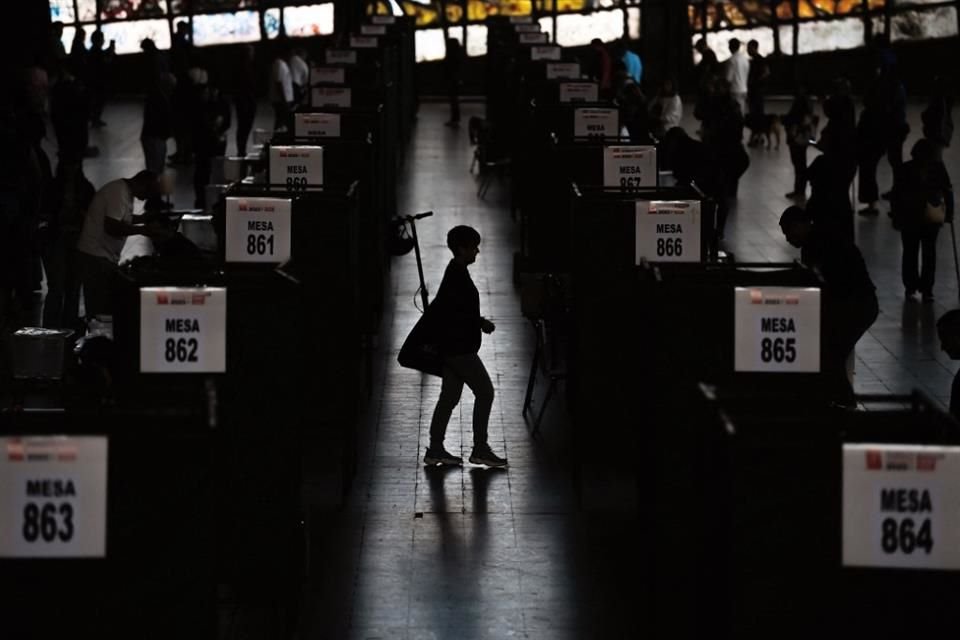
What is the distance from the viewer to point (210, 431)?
794cm

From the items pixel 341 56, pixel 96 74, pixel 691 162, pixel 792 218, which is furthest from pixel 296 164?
pixel 96 74

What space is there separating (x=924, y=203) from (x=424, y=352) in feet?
24.6

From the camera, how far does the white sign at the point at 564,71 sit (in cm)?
2598

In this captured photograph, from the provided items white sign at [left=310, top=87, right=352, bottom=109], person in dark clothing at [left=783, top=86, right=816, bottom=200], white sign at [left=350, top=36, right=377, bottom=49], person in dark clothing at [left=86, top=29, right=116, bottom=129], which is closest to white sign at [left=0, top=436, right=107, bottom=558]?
white sign at [left=310, top=87, right=352, bottom=109]

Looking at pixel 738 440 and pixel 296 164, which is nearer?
pixel 738 440

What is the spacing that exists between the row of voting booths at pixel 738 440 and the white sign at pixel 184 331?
2.34m

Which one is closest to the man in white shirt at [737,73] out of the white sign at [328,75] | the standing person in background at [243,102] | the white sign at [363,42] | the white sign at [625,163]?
the white sign at [363,42]

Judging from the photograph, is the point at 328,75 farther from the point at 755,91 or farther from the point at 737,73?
the point at 737,73

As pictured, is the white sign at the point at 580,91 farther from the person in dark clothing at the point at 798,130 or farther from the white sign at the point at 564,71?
the person in dark clothing at the point at 798,130

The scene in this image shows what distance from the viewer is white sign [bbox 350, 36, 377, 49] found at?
105 feet

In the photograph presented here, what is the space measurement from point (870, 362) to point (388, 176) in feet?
26.6

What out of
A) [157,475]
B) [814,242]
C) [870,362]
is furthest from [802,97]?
[157,475]

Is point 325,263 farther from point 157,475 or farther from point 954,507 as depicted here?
point 954,507

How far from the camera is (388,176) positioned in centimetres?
2380
